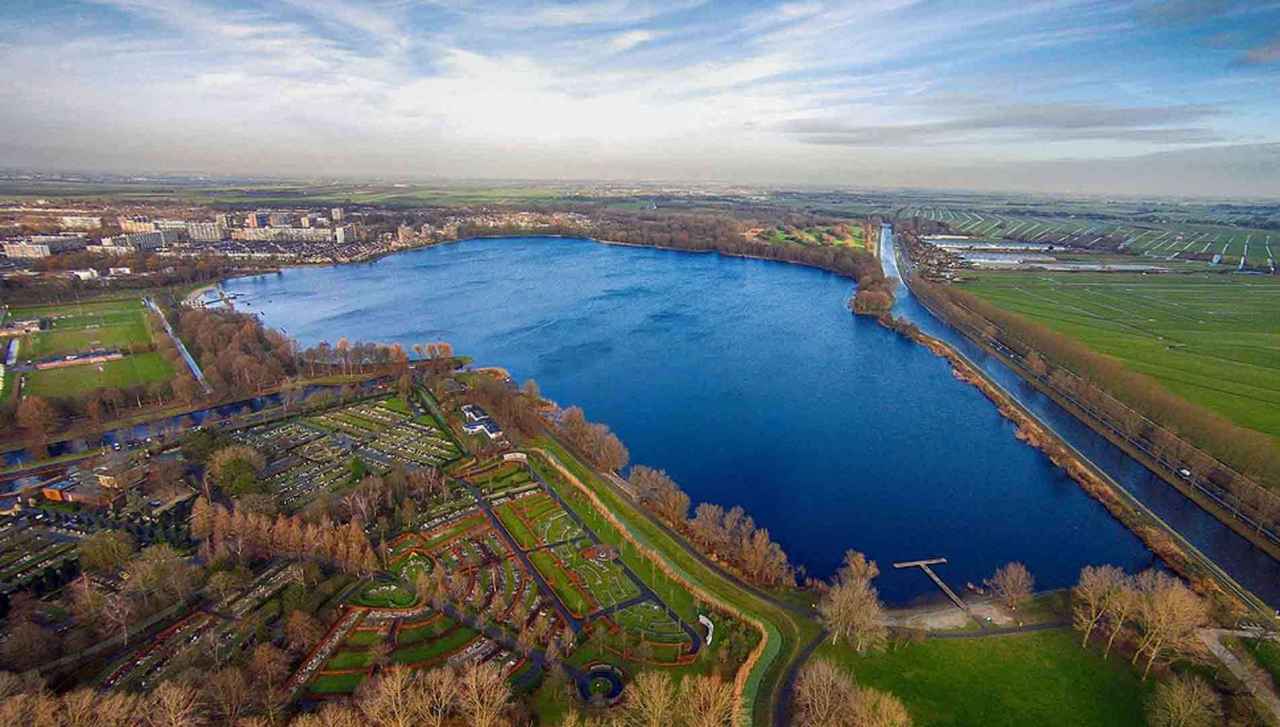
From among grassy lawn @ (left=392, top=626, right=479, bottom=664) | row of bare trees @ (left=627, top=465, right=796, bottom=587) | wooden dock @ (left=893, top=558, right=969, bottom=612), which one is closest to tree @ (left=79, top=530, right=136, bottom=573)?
grassy lawn @ (left=392, top=626, right=479, bottom=664)

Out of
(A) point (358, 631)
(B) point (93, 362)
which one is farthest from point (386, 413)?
(B) point (93, 362)

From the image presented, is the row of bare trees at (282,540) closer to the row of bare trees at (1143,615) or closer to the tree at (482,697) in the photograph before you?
the tree at (482,697)

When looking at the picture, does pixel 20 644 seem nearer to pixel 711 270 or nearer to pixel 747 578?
pixel 747 578

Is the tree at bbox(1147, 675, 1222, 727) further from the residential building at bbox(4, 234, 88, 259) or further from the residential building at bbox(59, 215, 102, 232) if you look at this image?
the residential building at bbox(59, 215, 102, 232)

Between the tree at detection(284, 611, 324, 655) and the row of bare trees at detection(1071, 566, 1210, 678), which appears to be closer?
the row of bare trees at detection(1071, 566, 1210, 678)

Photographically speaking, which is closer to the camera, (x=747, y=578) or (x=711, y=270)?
(x=747, y=578)

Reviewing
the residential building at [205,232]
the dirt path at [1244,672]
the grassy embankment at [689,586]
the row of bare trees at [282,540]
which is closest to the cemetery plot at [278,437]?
the row of bare trees at [282,540]
